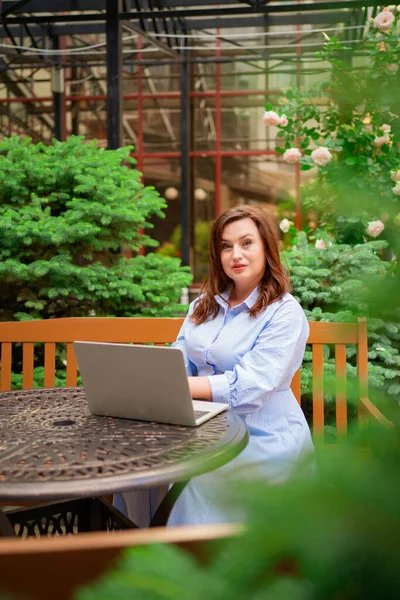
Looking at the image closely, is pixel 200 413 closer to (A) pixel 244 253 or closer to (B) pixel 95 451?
(B) pixel 95 451

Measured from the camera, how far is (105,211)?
457cm

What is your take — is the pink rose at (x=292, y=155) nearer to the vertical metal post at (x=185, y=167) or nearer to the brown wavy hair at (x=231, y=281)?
the brown wavy hair at (x=231, y=281)

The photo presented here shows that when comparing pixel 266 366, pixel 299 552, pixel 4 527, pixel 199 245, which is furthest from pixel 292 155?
pixel 199 245

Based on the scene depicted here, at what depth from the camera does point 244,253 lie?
2.61m

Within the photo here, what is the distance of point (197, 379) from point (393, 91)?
6.38ft

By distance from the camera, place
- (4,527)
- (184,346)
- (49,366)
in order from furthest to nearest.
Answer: (49,366) < (184,346) < (4,527)

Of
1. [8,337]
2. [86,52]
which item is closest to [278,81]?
[86,52]

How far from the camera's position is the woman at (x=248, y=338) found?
2.33 meters

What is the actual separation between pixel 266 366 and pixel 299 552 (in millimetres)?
1946

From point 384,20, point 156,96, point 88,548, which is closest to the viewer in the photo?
point 88,548

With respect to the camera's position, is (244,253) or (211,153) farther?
(211,153)

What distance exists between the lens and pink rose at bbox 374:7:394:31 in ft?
12.5

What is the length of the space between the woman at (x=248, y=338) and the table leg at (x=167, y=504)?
268mm

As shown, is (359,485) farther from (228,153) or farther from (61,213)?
(228,153)
